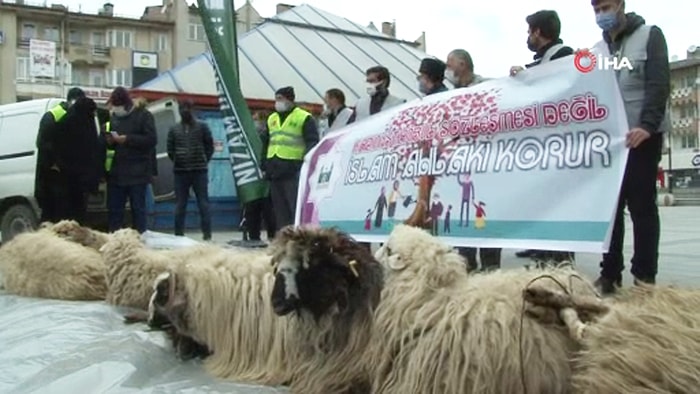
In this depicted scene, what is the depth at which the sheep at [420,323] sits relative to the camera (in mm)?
2152

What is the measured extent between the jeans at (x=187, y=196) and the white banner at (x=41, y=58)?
43.8 metres

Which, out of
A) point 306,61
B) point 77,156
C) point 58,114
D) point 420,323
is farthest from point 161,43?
point 420,323

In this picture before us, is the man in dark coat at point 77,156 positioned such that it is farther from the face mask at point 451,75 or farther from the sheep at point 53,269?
the face mask at point 451,75

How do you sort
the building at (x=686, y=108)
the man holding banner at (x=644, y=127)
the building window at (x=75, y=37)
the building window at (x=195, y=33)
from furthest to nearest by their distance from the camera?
the building window at (x=75, y=37), the building at (x=686, y=108), the building window at (x=195, y=33), the man holding banner at (x=644, y=127)

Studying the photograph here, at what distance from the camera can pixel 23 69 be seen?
5669 cm

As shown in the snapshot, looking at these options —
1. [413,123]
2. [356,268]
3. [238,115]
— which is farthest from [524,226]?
[238,115]

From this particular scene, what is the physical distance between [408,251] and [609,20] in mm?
1968

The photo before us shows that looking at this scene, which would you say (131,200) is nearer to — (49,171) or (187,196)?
(49,171)

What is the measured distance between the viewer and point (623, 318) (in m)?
2.00

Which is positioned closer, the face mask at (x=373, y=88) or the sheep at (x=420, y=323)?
the sheep at (x=420, y=323)

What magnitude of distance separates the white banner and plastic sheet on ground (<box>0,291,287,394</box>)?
160 ft

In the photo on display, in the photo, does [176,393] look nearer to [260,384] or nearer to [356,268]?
[260,384]

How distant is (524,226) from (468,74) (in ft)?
5.44

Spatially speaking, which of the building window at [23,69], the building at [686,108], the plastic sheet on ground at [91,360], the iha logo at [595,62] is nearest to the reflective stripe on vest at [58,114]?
the plastic sheet on ground at [91,360]
